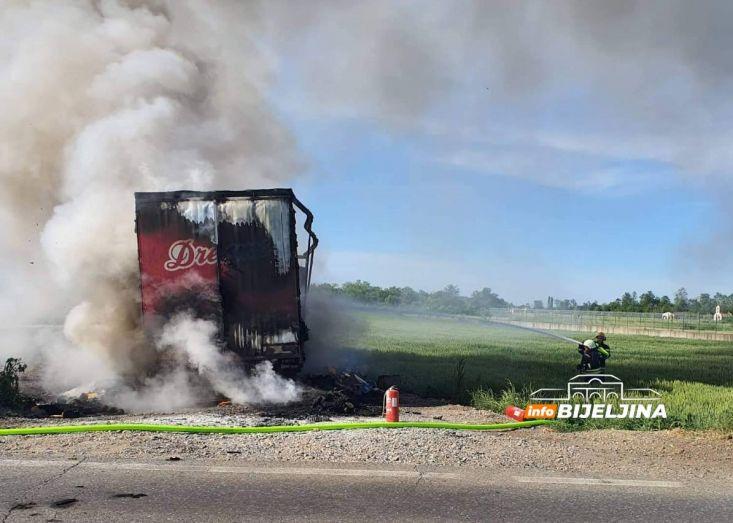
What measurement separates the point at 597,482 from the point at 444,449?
160cm

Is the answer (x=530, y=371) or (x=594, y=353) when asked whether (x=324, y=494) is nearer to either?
(x=594, y=353)

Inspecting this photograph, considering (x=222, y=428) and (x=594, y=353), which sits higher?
(x=594, y=353)

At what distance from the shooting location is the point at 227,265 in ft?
31.5

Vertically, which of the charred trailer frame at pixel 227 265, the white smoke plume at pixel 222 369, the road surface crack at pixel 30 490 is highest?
the charred trailer frame at pixel 227 265

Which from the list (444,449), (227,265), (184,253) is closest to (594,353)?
(444,449)

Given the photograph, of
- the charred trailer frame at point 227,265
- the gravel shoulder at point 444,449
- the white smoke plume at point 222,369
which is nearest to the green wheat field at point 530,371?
the gravel shoulder at point 444,449

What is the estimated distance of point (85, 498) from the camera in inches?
189

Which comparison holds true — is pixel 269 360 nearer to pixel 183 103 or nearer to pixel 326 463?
pixel 326 463

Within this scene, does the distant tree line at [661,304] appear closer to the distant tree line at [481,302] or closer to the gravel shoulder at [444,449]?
the distant tree line at [481,302]

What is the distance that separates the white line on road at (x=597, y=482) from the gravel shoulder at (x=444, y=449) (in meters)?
0.22

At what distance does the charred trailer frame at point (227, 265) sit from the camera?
959 cm

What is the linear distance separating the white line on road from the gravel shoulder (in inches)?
8.8

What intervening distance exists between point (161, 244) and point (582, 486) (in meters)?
6.96

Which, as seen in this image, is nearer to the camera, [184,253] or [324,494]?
[324,494]
